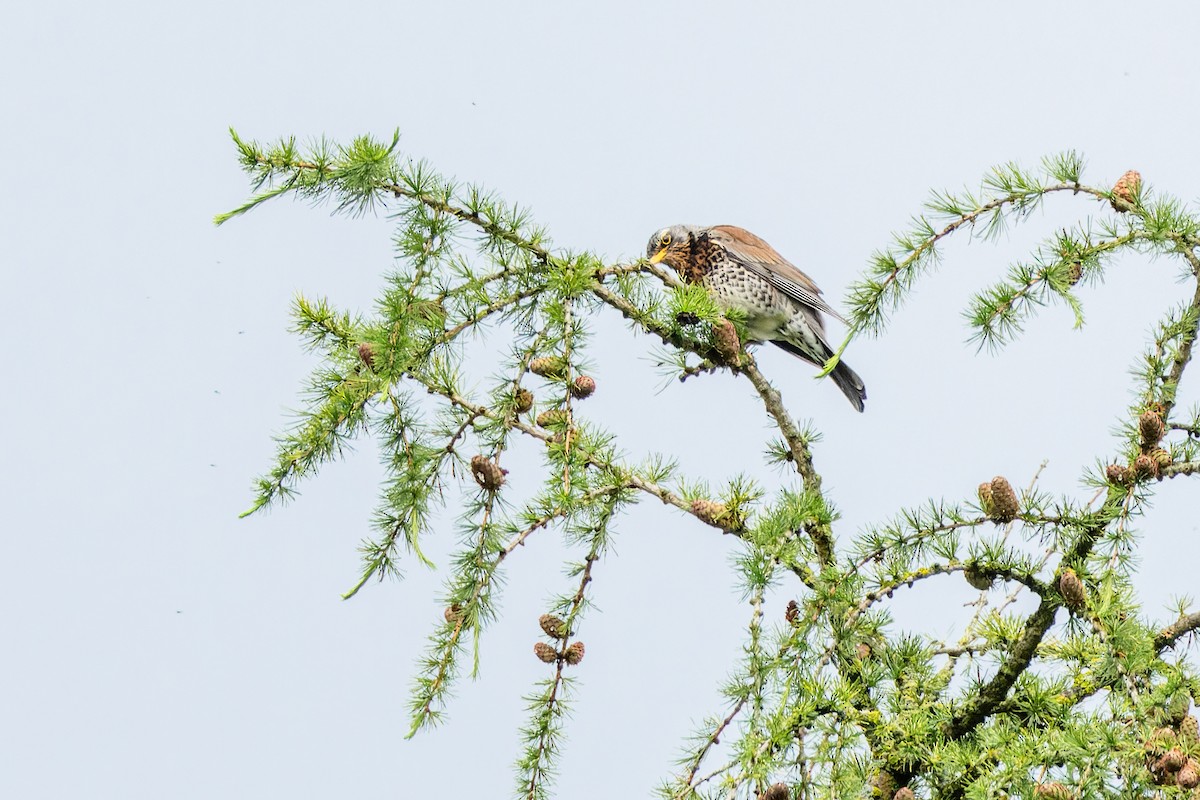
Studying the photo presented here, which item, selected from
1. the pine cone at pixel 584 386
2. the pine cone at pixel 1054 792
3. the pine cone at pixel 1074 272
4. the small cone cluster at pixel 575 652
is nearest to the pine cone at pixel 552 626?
the small cone cluster at pixel 575 652

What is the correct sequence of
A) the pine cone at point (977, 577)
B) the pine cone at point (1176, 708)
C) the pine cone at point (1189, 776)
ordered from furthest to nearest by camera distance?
the pine cone at point (977, 577)
the pine cone at point (1176, 708)
the pine cone at point (1189, 776)

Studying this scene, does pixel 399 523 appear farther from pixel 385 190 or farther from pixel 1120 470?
pixel 1120 470

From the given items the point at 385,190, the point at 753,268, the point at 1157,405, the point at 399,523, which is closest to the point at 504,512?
the point at 399,523

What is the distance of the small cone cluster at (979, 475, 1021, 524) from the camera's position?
7.43 feet

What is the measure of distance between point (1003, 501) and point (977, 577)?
0.17 metres

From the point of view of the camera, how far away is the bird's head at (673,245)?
459cm

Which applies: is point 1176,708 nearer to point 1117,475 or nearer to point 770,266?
point 1117,475

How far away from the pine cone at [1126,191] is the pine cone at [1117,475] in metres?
0.48

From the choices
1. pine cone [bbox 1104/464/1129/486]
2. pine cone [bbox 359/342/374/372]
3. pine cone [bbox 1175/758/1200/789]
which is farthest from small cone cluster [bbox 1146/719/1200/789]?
pine cone [bbox 359/342/374/372]

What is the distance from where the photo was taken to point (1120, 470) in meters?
2.27

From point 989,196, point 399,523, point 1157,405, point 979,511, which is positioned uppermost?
point 989,196

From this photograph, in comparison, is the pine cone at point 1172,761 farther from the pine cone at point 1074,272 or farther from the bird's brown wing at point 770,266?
the bird's brown wing at point 770,266

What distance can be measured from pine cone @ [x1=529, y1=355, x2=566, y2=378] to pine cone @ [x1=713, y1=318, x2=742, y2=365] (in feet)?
1.82

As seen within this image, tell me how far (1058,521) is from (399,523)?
1095 mm
